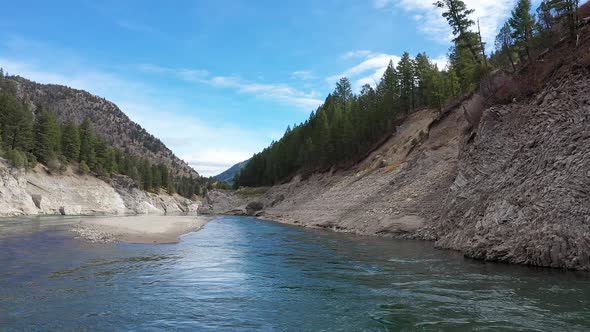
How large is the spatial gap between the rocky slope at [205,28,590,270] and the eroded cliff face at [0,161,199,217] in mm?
52902

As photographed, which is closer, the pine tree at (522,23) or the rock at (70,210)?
the pine tree at (522,23)

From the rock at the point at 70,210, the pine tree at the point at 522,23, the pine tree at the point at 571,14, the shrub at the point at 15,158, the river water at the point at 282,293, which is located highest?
the pine tree at the point at 522,23

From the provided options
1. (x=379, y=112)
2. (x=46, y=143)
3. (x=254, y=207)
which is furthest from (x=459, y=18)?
(x=46, y=143)

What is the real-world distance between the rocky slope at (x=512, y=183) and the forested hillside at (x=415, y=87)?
137 inches

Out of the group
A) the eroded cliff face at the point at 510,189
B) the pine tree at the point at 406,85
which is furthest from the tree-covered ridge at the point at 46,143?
the pine tree at the point at 406,85

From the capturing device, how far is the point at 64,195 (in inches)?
3307

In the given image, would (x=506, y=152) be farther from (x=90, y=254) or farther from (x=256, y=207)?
(x=256, y=207)

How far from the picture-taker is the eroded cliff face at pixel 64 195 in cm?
6506

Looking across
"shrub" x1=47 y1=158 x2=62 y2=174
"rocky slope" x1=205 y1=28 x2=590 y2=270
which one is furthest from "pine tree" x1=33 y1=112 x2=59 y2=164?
"rocky slope" x1=205 y1=28 x2=590 y2=270

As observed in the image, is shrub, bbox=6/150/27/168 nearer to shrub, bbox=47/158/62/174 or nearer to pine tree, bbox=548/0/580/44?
shrub, bbox=47/158/62/174

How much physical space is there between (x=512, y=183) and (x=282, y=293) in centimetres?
1474

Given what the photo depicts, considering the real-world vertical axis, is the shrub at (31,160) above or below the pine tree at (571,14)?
below

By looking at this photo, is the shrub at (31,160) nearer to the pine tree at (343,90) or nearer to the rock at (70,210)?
the rock at (70,210)

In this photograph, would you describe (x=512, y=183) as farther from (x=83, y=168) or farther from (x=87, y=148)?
(x=87, y=148)
